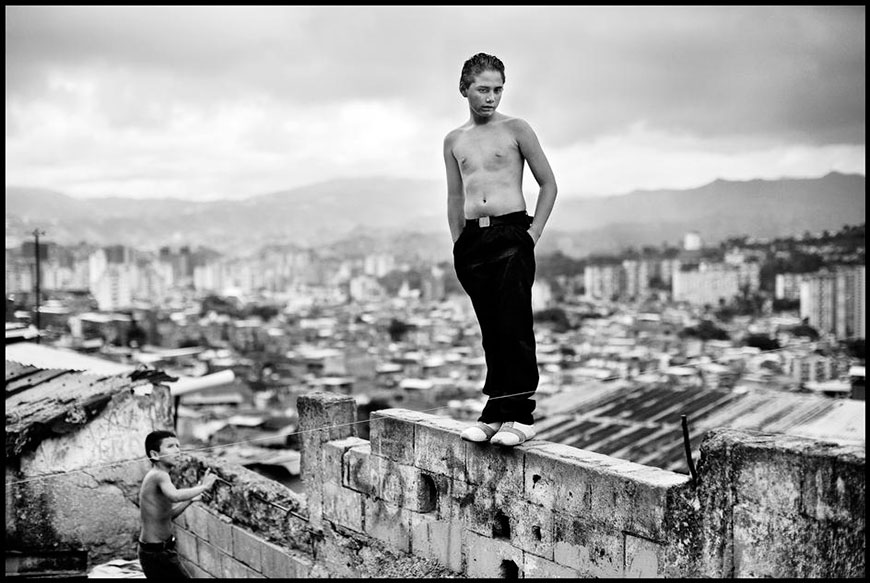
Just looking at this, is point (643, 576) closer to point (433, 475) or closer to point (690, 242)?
point (433, 475)

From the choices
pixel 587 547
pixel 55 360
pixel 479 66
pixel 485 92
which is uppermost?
pixel 479 66

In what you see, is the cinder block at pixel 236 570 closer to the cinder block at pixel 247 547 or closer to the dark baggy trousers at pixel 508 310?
the cinder block at pixel 247 547

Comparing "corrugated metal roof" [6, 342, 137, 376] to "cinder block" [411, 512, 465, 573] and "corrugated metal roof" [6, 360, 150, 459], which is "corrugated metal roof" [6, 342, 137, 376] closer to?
"corrugated metal roof" [6, 360, 150, 459]

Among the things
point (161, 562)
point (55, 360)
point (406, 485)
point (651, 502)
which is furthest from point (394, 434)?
point (55, 360)

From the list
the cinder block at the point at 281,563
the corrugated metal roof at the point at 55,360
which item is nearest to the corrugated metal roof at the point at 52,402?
the corrugated metal roof at the point at 55,360

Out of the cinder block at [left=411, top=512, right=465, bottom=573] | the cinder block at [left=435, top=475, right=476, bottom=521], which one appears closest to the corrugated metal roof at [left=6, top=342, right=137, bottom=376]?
the cinder block at [left=411, top=512, right=465, bottom=573]

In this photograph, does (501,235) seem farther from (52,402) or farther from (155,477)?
(52,402)

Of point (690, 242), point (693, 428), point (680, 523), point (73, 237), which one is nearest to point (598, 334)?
point (690, 242)
